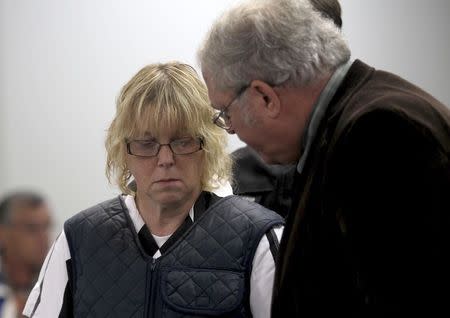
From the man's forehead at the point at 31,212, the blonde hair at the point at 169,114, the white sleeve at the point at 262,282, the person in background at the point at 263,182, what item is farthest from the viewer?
the person in background at the point at 263,182

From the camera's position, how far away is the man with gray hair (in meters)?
0.80

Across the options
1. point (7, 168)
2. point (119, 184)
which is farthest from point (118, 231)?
point (7, 168)

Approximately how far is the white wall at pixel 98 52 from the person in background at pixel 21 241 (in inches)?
49.6

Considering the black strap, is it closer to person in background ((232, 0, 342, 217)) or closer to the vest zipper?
the vest zipper

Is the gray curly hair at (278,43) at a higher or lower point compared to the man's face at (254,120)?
higher

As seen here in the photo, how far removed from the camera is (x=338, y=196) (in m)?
0.86

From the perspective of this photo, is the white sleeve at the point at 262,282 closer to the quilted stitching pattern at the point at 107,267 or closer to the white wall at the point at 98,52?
the quilted stitching pattern at the point at 107,267

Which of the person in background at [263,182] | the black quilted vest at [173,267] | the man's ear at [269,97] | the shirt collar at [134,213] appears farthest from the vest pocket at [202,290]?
the person in background at [263,182]

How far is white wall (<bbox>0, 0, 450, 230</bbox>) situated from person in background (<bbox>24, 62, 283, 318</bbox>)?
0.41 meters

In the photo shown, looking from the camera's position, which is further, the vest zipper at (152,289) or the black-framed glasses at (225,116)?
the vest zipper at (152,289)

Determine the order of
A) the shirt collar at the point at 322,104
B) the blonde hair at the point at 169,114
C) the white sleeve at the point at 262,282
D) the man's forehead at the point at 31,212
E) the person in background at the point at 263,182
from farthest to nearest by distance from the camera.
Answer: the person in background at the point at 263,182
the blonde hair at the point at 169,114
the white sleeve at the point at 262,282
the shirt collar at the point at 322,104
the man's forehead at the point at 31,212

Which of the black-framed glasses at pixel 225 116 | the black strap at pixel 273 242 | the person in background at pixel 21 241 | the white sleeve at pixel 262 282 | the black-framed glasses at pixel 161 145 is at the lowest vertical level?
the white sleeve at pixel 262 282

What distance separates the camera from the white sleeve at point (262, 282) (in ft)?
3.84

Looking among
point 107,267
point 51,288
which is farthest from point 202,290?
point 51,288
